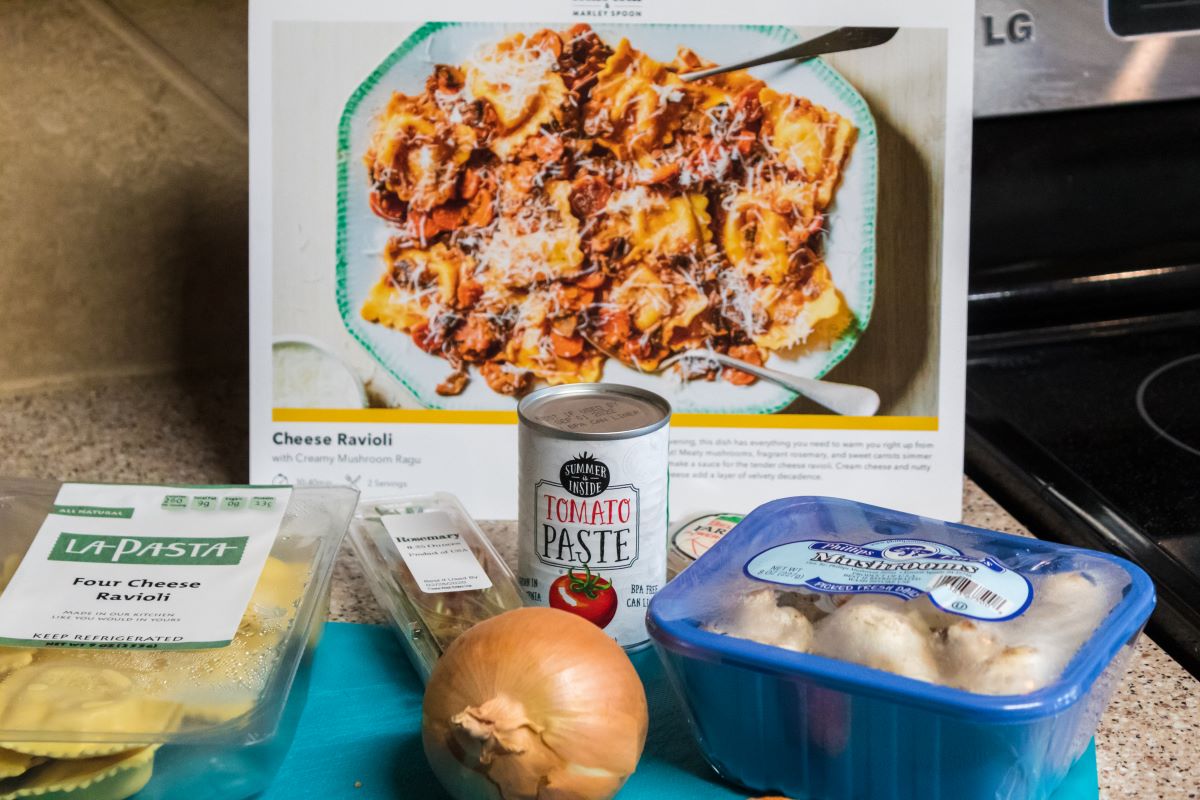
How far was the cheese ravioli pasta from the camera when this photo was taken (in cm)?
93

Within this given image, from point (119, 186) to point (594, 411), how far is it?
0.65 m

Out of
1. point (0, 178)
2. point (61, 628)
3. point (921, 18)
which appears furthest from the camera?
point (0, 178)

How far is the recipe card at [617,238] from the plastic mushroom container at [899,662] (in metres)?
0.26

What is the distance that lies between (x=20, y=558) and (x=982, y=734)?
0.58 m

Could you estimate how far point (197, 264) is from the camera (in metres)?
1.21

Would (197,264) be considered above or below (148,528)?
above

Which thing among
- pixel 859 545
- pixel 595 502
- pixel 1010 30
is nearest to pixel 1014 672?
pixel 859 545

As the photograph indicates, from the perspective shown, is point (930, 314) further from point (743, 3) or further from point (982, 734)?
point (982, 734)

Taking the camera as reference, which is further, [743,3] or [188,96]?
[188,96]

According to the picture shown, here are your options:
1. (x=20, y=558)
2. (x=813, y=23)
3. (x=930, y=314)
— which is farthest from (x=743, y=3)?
(x=20, y=558)

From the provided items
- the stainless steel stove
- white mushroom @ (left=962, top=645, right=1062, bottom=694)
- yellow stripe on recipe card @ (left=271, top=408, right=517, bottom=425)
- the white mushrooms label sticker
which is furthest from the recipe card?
white mushroom @ (left=962, top=645, right=1062, bottom=694)

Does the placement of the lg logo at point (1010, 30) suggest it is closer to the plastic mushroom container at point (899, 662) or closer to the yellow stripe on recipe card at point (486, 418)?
the yellow stripe on recipe card at point (486, 418)

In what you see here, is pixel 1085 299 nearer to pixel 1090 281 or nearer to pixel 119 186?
pixel 1090 281

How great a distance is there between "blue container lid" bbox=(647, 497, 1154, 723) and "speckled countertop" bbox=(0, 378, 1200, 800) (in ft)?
0.33
